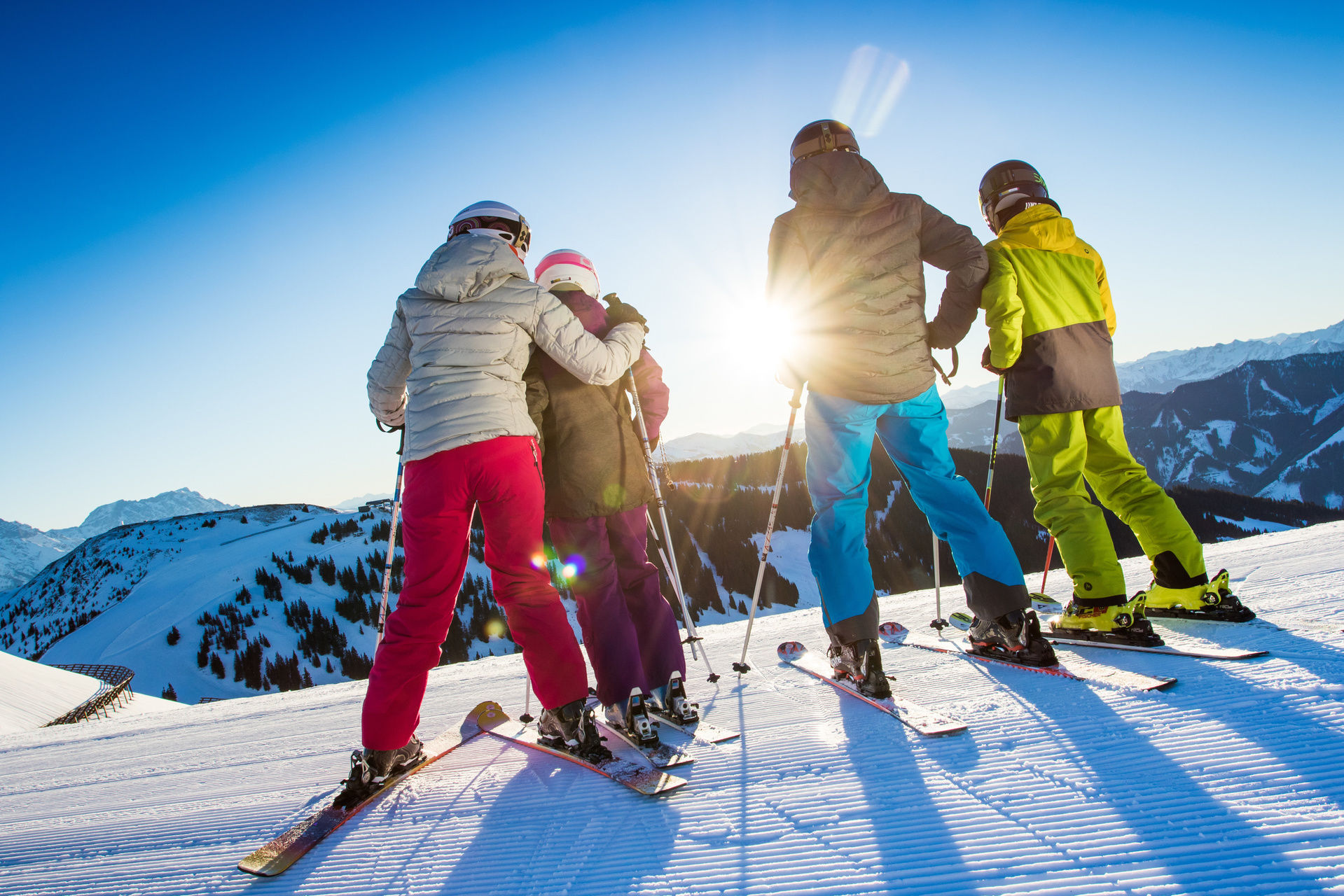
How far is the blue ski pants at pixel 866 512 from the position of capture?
2504mm

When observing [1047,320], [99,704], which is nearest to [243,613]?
[99,704]

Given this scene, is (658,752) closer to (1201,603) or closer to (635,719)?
(635,719)

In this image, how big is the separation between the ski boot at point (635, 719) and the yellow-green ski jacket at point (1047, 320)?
7.25 feet

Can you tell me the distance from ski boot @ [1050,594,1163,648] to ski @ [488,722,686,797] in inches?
80.7

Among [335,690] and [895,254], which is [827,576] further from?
[335,690]

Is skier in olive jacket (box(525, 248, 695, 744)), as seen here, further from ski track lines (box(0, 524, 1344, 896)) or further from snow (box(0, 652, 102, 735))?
snow (box(0, 652, 102, 735))

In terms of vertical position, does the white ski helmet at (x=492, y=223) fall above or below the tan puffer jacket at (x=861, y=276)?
above

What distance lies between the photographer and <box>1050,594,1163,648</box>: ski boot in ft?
8.39

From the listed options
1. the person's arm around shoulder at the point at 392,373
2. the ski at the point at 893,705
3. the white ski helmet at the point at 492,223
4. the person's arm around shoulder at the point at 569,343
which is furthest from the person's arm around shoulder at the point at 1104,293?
the person's arm around shoulder at the point at 392,373

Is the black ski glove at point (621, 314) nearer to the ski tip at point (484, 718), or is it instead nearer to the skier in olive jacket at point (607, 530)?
the skier in olive jacket at point (607, 530)

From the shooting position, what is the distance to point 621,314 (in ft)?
9.17

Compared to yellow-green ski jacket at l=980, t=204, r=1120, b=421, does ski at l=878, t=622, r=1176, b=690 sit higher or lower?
lower

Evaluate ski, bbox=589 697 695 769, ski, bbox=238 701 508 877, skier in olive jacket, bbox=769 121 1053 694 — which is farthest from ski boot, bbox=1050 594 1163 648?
ski, bbox=238 701 508 877

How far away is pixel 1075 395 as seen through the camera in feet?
9.20
